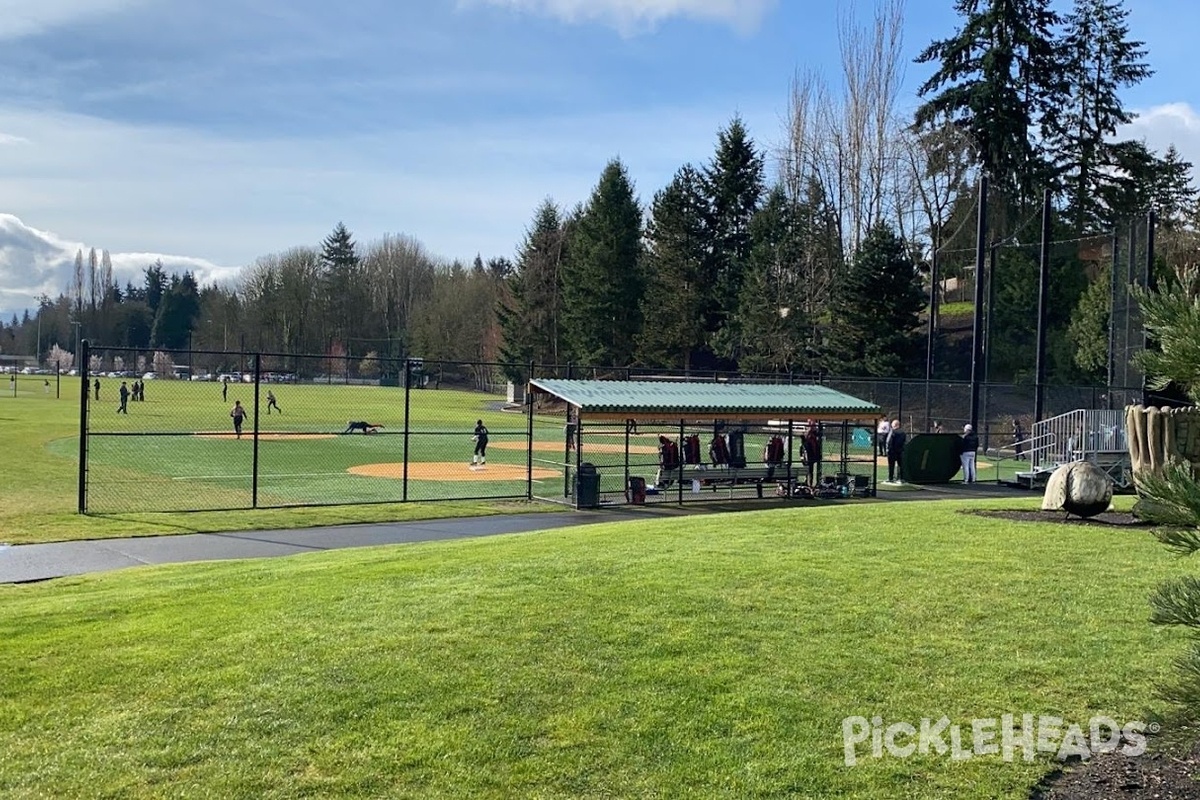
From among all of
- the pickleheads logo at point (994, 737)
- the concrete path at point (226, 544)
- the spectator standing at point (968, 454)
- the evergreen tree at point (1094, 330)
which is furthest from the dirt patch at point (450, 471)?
the evergreen tree at point (1094, 330)

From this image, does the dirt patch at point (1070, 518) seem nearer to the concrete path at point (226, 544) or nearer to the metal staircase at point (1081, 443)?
the concrete path at point (226, 544)

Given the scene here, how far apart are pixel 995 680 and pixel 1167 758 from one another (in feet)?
3.70

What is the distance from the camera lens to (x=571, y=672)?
591 cm

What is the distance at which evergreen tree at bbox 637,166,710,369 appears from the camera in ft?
205

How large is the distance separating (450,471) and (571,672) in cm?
2193

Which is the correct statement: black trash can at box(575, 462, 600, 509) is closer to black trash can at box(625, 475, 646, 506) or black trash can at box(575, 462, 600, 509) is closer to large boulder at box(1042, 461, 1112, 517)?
black trash can at box(625, 475, 646, 506)

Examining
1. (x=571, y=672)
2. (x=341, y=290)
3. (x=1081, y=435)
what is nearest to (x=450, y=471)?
(x=1081, y=435)

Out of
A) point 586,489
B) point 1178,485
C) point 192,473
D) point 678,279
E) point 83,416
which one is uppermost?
point 678,279

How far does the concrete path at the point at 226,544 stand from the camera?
41.2 feet

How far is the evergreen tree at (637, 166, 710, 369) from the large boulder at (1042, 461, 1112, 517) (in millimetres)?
48890

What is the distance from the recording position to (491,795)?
14.6ft

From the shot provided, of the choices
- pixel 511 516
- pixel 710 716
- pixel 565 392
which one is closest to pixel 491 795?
pixel 710 716

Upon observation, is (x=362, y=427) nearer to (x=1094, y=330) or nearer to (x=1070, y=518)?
(x=1070, y=518)

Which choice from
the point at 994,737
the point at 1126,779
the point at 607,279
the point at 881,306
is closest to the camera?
the point at 1126,779
